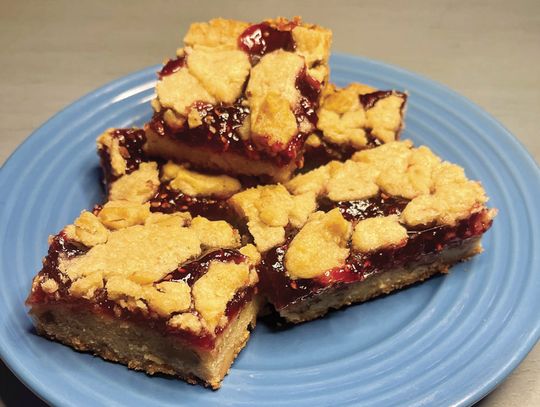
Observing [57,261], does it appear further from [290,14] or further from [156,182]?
[290,14]

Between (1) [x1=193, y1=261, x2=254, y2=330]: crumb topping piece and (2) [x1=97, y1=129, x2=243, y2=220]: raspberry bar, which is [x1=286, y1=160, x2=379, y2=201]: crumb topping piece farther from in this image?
(1) [x1=193, y1=261, x2=254, y2=330]: crumb topping piece

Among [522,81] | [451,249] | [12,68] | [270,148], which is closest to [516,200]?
[451,249]

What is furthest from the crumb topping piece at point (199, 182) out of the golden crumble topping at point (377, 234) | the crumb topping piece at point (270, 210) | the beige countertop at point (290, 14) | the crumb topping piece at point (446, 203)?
the beige countertop at point (290, 14)

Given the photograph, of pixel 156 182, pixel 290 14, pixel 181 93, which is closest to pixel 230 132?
pixel 181 93

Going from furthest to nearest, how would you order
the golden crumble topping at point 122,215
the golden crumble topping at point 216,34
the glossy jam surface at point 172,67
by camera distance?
the golden crumble topping at point 216,34, the glossy jam surface at point 172,67, the golden crumble topping at point 122,215

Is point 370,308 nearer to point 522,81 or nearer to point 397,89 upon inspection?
point 397,89

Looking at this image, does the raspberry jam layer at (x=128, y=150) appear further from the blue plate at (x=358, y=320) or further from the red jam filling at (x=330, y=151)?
the red jam filling at (x=330, y=151)
